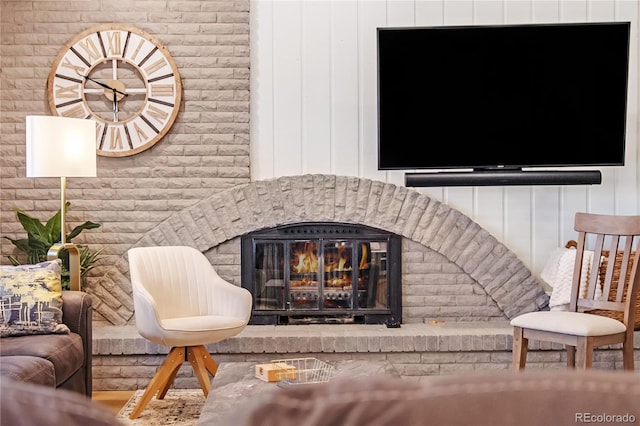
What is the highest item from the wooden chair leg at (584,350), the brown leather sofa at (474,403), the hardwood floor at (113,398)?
the brown leather sofa at (474,403)

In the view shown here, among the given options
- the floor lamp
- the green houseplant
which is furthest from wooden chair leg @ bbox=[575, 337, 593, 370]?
the green houseplant

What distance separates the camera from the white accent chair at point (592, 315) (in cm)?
365

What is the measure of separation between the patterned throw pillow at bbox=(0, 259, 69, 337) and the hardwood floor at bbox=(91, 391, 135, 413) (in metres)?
0.75

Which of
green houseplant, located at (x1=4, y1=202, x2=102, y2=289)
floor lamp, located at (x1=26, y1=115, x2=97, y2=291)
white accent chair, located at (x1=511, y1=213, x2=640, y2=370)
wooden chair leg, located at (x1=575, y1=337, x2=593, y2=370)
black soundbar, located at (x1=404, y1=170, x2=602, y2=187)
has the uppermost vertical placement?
floor lamp, located at (x1=26, y1=115, x2=97, y2=291)

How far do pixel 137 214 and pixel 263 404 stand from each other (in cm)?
440

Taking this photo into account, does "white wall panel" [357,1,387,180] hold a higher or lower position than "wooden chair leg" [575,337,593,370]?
higher

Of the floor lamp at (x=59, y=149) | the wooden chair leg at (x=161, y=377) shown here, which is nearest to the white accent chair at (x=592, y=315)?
the wooden chair leg at (x=161, y=377)

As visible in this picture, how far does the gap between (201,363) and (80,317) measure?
2.10 feet

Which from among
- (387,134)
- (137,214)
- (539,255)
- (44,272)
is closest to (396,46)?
(387,134)

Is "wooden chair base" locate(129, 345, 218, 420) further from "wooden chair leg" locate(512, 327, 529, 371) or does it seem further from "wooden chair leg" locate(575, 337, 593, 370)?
"wooden chair leg" locate(575, 337, 593, 370)

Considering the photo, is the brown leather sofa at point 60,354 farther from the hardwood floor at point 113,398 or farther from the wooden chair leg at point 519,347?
the wooden chair leg at point 519,347

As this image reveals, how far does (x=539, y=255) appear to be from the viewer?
4832mm

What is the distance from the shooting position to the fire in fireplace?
474 centimetres

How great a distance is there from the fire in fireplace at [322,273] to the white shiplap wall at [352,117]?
1.24 feet
